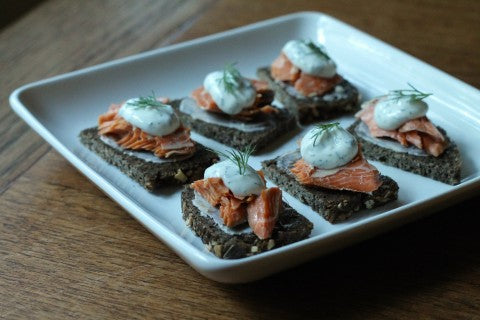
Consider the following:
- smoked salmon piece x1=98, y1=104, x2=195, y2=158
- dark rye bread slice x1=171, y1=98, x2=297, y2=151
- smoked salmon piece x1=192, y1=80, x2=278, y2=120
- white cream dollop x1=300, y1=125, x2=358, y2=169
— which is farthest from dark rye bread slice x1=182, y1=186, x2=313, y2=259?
smoked salmon piece x1=192, y1=80, x2=278, y2=120

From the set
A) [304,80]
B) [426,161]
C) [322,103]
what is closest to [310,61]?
[304,80]

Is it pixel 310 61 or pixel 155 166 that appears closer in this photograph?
pixel 155 166

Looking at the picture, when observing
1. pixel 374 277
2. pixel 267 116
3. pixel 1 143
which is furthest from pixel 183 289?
pixel 1 143

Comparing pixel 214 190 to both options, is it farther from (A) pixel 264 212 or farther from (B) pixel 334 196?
(B) pixel 334 196

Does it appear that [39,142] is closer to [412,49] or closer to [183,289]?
[183,289]

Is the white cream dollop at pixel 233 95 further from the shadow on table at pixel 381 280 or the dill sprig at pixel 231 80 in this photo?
the shadow on table at pixel 381 280

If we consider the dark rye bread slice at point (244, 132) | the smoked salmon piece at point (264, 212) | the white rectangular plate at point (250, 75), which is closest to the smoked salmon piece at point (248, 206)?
the smoked salmon piece at point (264, 212)
